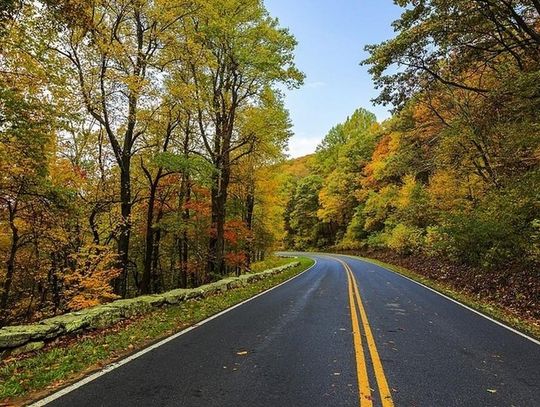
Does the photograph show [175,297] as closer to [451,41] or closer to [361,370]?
[361,370]

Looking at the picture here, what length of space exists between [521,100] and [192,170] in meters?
11.7

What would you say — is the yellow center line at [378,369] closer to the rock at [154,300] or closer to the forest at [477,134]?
the rock at [154,300]

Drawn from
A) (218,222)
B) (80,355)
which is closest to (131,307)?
(80,355)

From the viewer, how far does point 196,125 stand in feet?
73.5

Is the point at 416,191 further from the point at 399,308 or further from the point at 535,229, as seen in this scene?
the point at 399,308

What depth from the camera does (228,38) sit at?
56.3ft

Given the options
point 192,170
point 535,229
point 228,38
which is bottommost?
point 535,229

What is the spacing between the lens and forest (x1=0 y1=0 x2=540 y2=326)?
408 inches

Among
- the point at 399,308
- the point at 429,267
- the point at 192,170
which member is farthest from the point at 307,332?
the point at 429,267

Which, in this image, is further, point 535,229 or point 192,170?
point 192,170

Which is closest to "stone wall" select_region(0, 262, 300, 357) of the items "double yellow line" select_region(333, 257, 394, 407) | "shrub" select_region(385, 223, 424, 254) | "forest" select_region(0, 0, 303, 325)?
"forest" select_region(0, 0, 303, 325)

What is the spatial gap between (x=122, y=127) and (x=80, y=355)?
45.9 feet

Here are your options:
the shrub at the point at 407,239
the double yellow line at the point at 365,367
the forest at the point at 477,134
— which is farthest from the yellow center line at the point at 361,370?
the shrub at the point at 407,239

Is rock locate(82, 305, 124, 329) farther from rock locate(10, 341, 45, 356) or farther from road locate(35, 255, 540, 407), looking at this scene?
road locate(35, 255, 540, 407)
